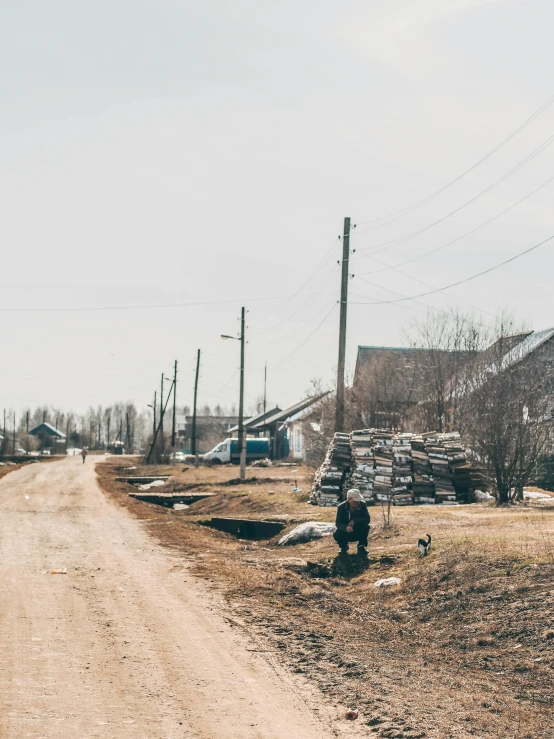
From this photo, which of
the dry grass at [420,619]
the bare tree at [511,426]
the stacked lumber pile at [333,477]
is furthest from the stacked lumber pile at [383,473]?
the dry grass at [420,619]

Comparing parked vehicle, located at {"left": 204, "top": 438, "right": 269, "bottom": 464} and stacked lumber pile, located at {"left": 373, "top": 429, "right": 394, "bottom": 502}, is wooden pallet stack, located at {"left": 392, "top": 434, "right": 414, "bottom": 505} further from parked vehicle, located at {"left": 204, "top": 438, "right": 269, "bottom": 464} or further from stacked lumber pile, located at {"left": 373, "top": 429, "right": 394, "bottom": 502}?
parked vehicle, located at {"left": 204, "top": 438, "right": 269, "bottom": 464}

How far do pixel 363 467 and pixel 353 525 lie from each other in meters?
10.0

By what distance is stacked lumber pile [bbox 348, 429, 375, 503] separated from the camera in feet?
80.5

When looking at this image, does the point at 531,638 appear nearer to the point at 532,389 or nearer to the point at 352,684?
the point at 352,684

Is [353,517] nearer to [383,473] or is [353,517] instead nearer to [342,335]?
[383,473]

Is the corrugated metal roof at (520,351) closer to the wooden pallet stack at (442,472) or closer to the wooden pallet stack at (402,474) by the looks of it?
the wooden pallet stack at (442,472)

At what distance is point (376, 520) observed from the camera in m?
19.6

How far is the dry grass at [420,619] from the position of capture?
23.1ft

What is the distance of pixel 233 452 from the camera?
2699 inches

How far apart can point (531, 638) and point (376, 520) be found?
1086 centimetres

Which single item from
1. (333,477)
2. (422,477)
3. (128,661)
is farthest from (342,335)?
(128,661)

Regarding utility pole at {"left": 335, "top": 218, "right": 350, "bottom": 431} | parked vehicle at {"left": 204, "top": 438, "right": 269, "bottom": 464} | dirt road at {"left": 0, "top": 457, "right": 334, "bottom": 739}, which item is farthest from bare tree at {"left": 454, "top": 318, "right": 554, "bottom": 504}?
parked vehicle at {"left": 204, "top": 438, "right": 269, "bottom": 464}

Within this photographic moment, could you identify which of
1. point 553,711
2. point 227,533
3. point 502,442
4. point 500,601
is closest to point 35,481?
point 227,533

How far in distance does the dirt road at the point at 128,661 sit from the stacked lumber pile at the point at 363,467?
9.72 m
